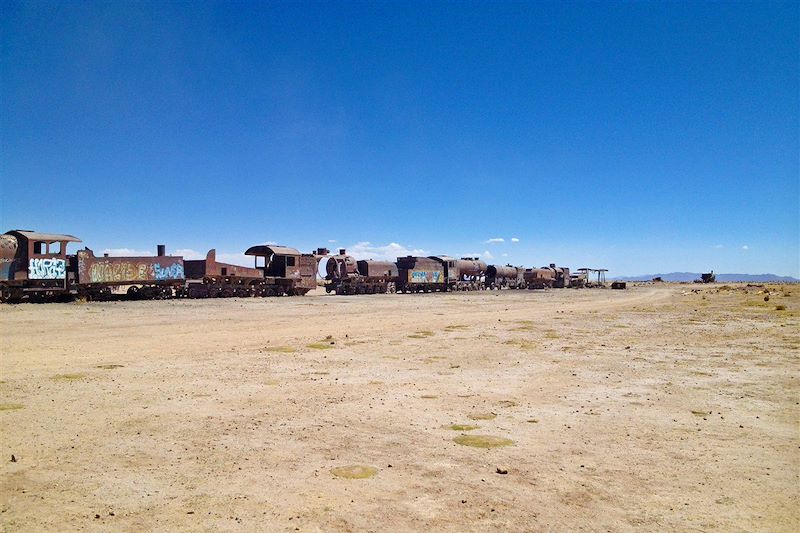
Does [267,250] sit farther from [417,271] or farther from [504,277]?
[504,277]

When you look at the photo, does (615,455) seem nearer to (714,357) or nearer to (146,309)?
(714,357)

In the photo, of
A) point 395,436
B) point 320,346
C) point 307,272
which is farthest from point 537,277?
point 395,436

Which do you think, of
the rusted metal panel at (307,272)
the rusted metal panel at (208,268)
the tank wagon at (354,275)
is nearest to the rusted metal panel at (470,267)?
the tank wagon at (354,275)

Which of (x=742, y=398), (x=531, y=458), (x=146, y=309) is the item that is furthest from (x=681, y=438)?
(x=146, y=309)

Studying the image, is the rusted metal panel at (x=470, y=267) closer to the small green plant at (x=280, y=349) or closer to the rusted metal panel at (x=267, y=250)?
the rusted metal panel at (x=267, y=250)

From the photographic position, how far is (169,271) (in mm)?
34594

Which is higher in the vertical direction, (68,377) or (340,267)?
(340,267)

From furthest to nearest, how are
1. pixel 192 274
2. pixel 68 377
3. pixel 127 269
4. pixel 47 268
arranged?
pixel 192 274, pixel 127 269, pixel 47 268, pixel 68 377

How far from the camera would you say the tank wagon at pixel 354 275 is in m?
48.1

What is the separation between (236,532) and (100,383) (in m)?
6.83

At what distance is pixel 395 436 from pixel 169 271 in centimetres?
3173

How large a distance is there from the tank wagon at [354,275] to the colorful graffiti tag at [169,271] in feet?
49.8

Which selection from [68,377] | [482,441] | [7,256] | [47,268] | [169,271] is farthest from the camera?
[169,271]

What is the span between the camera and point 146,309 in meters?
25.9
